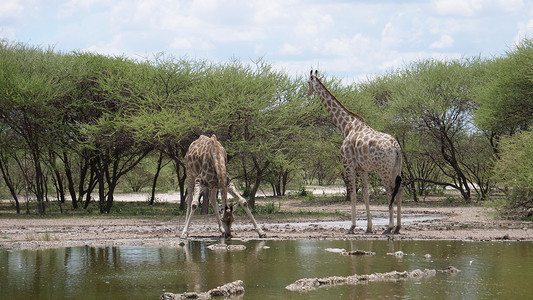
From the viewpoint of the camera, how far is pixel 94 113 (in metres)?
28.3

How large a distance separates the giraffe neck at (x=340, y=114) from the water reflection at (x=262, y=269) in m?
4.47

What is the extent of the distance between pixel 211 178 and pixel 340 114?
4667 mm

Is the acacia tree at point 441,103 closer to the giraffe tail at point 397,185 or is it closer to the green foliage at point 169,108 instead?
the green foliage at point 169,108

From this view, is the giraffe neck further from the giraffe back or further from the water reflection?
the water reflection

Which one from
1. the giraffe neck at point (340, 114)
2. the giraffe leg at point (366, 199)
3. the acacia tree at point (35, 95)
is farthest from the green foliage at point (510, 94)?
the acacia tree at point (35, 95)

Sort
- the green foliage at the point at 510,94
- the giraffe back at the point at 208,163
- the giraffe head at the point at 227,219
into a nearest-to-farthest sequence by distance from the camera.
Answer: the giraffe head at the point at 227,219
the giraffe back at the point at 208,163
the green foliage at the point at 510,94

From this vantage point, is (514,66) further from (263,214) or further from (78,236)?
(78,236)

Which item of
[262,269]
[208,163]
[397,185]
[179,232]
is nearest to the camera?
[262,269]

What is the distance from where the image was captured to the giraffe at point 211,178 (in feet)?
48.7

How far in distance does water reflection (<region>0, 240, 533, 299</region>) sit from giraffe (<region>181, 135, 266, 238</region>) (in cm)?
95

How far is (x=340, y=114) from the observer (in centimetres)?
1795

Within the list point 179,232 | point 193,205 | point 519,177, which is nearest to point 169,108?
point 179,232

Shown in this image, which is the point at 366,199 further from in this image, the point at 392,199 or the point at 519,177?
the point at 519,177

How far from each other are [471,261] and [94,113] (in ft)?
69.6
